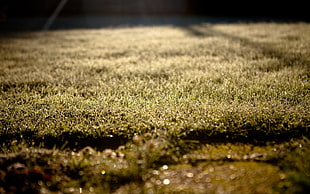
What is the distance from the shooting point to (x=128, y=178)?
1710 millimetres

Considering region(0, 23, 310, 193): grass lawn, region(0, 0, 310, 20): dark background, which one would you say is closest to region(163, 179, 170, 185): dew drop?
region(0, 23, 310, 193): grass lawn

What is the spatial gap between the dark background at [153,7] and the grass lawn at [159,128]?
12554 mm

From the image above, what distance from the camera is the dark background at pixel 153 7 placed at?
50.6ft

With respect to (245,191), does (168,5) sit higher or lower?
higher

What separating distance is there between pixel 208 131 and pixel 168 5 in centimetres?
1568

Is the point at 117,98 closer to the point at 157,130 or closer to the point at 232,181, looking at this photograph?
the point at 157,130

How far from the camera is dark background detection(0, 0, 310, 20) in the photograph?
1541 cm

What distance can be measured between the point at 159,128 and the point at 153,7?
619 inches

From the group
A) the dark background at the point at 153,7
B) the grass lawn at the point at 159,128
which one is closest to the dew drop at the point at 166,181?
the grass lawn at the point at 159,128

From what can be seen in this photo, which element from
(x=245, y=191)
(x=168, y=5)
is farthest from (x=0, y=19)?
(x=245, y=191)

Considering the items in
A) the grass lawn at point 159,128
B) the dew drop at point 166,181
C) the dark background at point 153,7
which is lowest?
the dew drop at point 166,181

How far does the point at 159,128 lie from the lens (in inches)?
89.1

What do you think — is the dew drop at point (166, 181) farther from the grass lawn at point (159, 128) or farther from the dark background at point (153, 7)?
the dark background at point (153, 7)

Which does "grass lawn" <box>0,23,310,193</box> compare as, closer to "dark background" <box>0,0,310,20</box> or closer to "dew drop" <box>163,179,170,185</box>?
"dew drop" <box>163,179,170,185</box>
